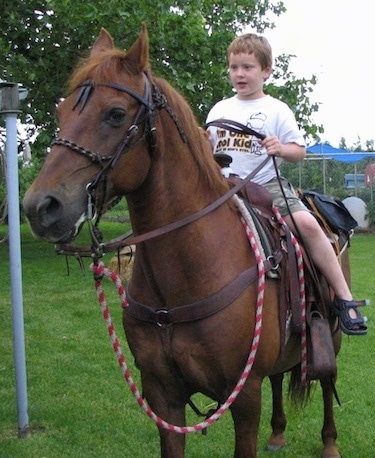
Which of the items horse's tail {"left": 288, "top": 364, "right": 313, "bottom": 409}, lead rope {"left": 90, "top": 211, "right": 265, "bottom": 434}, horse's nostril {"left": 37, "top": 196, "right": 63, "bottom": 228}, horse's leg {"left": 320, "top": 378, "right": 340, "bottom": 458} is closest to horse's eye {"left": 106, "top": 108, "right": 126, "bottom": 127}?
horse's nostril {"left": 37, "top": 196, "right": 63, "bottom": 228}

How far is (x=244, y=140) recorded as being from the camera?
3.71 m

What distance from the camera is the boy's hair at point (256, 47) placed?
368 cm

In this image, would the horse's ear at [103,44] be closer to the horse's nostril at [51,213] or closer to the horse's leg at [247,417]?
the horse's nostril at [51,213]

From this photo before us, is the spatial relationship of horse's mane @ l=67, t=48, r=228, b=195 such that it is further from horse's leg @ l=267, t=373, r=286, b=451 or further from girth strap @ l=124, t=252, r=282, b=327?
horse's leg @ l=267, t=373, r=286, b=451

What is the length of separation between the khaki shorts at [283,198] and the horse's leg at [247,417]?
1055 mm

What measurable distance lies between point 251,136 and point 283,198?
43 cm

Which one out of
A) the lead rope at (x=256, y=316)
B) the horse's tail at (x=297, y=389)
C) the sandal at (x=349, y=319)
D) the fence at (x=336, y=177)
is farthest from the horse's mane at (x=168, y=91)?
the fence at (x=336, y=177)

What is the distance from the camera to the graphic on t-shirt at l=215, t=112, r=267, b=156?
3703mm

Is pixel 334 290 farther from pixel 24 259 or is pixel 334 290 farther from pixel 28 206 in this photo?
pixel 24 259

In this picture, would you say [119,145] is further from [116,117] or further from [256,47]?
[256,47]

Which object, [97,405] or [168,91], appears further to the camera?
[97,405]

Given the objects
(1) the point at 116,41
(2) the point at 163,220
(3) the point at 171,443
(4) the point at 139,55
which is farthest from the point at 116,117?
→ (1) the point at 116,41

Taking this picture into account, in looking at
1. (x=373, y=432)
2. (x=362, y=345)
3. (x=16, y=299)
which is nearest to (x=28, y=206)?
(x=16, y=299)

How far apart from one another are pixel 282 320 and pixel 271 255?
34 cm
